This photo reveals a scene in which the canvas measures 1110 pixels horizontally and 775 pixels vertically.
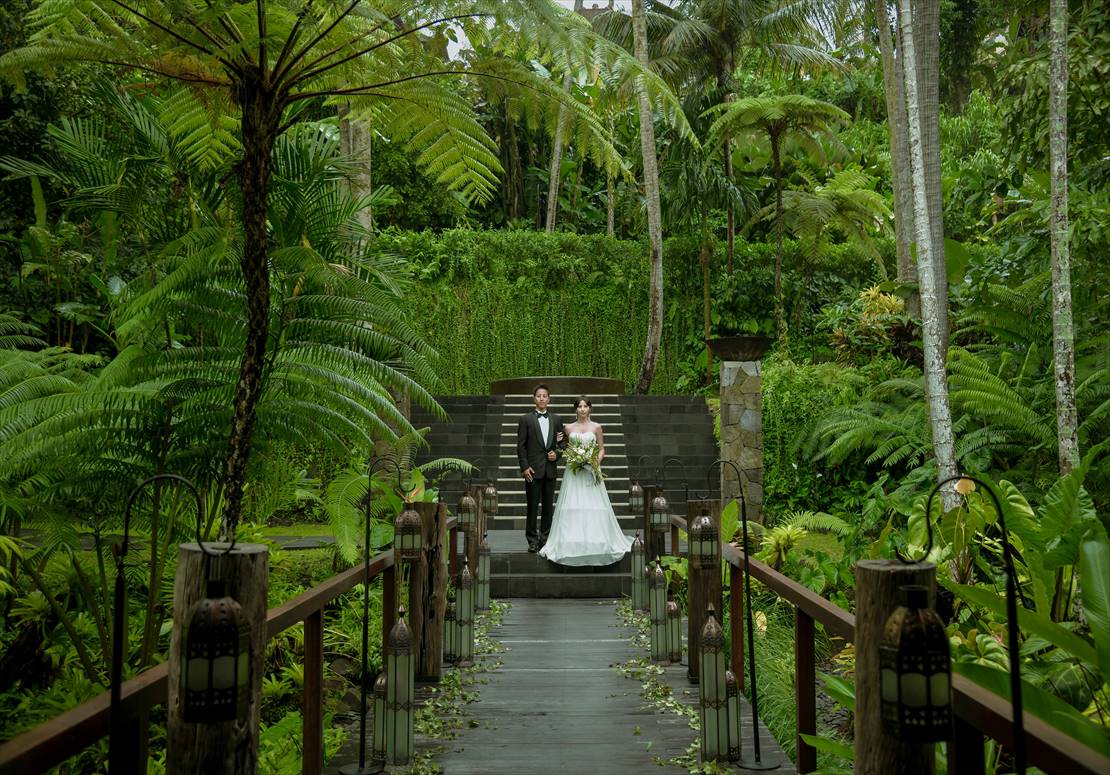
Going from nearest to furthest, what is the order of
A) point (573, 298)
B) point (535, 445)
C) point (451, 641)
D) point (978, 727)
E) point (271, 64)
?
1. point (978, 727)
2. point (271, 64)
3. point (451, 641)
4. point (535, 445)
5. point (573, 298)

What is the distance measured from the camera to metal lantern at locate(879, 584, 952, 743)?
1.83 meters

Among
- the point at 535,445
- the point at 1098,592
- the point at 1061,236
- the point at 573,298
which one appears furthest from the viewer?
the point at 573,298

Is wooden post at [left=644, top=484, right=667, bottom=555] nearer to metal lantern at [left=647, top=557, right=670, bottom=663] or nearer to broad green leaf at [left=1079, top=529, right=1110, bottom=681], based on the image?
metal lantern at [left=647, top=557, right=670, bottom=663]

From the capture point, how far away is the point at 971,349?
1138 centimetres

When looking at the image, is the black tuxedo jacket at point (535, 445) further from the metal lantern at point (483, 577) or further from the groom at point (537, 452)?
the metal lantern at point (483, 577)

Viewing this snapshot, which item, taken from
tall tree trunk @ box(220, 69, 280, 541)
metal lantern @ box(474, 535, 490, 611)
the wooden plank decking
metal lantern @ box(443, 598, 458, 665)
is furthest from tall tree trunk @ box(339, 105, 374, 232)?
tall tree trunk @ box(220, 69, 280, 541)

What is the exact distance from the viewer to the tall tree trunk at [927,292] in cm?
789

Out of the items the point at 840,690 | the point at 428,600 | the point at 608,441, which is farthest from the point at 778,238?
the point at 840,690

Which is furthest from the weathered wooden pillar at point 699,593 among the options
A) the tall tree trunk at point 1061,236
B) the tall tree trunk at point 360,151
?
the tall tree trunk at point 360,151

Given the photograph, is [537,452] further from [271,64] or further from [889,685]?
[889,685]

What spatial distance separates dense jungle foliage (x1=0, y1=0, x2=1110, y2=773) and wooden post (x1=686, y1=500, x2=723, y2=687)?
1.66 feet

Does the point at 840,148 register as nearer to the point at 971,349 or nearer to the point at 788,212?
the point at 788,212

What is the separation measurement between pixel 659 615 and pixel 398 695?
2.45 m

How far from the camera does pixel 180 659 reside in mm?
1967
